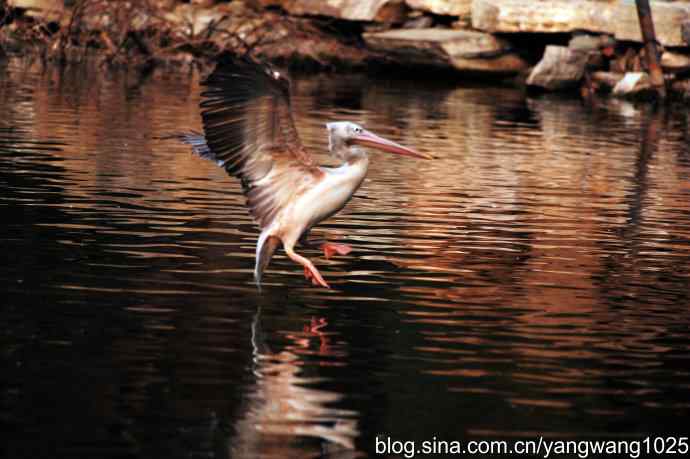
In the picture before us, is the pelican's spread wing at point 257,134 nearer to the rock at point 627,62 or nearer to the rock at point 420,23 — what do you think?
the rock at point 627,62

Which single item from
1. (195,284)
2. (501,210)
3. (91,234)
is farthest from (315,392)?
(501,210)

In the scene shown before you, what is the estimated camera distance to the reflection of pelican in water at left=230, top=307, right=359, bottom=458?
21.0 ft

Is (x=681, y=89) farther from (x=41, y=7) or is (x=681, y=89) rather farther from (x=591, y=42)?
(x=41, y=7)

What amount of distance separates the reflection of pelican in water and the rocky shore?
23.8 m

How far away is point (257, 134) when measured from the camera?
9430 millimetres

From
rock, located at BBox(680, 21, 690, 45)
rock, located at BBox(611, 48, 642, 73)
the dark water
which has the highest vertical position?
the dark water

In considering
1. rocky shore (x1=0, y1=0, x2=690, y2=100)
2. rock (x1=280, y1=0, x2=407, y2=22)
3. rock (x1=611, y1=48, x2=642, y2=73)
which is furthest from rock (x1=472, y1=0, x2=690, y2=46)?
A: rock (x1=280, y1=0, x2=407, y2=22)

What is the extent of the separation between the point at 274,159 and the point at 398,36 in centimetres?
2600

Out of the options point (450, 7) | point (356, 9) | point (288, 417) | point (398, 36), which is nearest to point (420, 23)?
point (450, 7)

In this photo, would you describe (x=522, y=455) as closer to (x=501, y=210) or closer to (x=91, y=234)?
(x=91, y=234)

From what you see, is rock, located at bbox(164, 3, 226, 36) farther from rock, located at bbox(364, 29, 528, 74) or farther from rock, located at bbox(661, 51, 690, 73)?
rock, located at bbox(661, 51, 690, 73)

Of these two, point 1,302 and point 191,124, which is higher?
point 1,302

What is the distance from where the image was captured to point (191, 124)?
2161 centimetres

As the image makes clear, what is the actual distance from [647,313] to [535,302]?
65 centimetres
